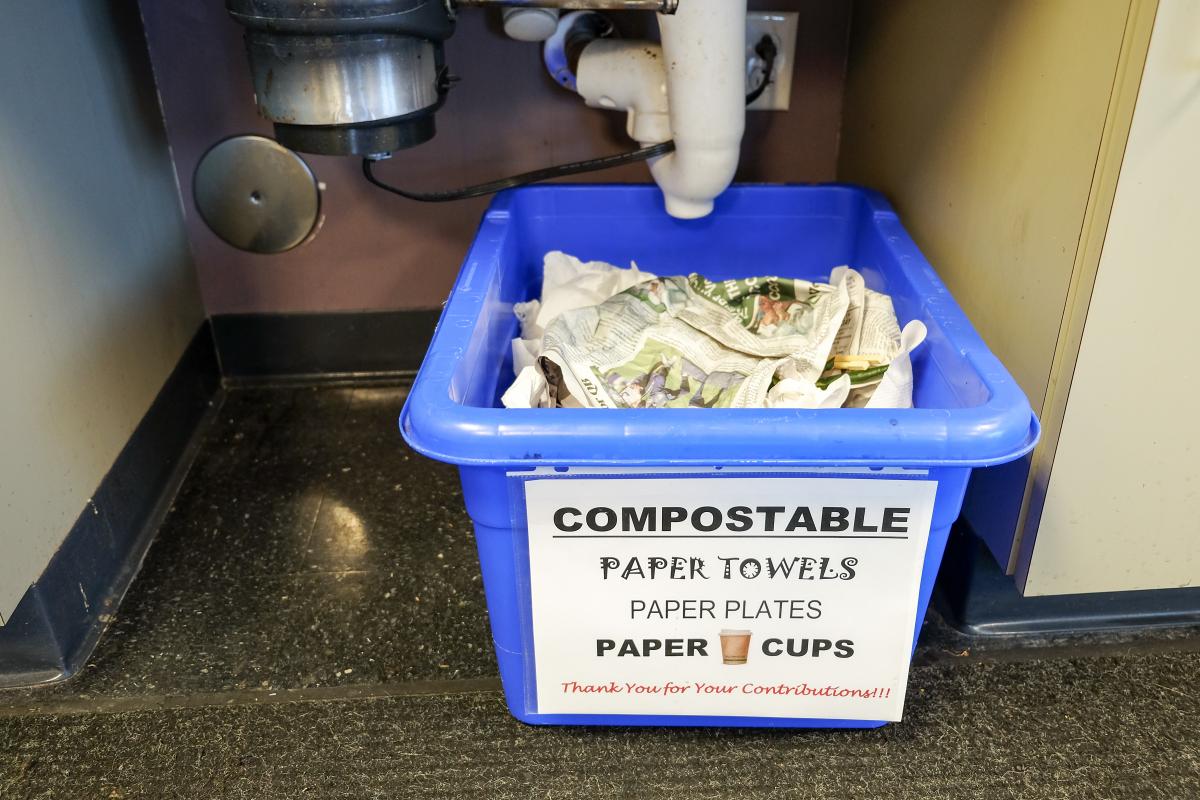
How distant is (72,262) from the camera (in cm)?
80

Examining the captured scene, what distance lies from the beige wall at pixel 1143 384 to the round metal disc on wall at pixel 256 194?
2.62ft

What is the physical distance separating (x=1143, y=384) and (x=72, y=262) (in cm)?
83

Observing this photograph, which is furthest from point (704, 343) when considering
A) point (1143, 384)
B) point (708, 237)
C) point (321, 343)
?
point (321, 343)

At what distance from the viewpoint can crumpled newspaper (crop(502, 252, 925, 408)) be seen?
70 cm

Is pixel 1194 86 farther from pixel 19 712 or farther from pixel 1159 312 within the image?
pixel 19 712

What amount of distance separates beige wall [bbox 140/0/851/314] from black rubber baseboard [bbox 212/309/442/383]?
0.02 m

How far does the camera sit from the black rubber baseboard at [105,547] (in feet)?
2.46

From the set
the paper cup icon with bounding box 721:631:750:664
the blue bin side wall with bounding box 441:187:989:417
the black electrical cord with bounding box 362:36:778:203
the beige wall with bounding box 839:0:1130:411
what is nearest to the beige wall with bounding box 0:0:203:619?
the black electrical cord with bounding box 362:36:778:203

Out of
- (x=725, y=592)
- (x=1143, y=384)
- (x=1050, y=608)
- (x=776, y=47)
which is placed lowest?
(x=1050, y=608)

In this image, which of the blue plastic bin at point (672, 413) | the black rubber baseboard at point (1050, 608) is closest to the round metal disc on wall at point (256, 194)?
the blue plastic bin at point (672, 413)

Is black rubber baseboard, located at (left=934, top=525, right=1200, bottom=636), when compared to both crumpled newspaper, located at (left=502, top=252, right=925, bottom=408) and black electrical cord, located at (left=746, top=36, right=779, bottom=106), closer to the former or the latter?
crumpled newspaper, located at (left=502, top=252, right=925, bottom=408)

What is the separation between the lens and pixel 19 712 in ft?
2.41

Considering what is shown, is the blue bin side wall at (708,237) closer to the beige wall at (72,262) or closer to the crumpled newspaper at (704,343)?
the crumpled newspaper at (704,343)

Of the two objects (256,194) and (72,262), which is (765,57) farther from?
(72,262)
